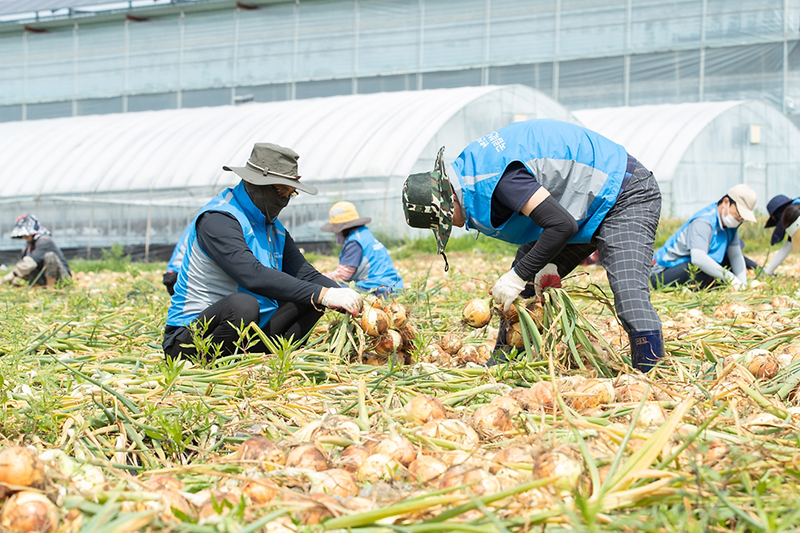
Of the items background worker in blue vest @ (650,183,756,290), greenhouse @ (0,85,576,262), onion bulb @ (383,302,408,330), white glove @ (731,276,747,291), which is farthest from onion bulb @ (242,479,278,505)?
greenhouse @ (0,85,576,262)

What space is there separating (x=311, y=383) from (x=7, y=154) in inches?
619

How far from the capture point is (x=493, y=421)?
2277mm

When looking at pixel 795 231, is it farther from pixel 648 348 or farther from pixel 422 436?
pixel 422 436

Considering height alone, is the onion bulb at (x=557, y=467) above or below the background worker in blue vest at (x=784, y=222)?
below

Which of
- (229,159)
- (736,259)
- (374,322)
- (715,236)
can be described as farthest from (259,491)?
(229,159)

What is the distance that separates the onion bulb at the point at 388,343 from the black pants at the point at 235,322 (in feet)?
1.08

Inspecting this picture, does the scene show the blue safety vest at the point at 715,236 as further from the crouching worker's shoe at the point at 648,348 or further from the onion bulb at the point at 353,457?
the onion bulb at the point at 353,457

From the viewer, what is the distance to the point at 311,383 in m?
2.94

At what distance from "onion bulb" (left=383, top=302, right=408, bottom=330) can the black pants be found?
33cm

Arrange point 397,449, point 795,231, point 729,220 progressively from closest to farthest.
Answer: point 397,449 → point 729,220 → point 795,231

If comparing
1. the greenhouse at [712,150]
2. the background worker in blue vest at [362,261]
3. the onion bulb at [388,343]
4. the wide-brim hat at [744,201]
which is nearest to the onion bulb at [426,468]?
the onion bulb at [388,343]

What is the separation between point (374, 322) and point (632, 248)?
1.14 meters

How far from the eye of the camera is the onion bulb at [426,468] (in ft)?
6.20

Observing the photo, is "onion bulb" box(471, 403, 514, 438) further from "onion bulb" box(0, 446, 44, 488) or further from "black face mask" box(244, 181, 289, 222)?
"black face mask" box(244, 181, 289, 222)
